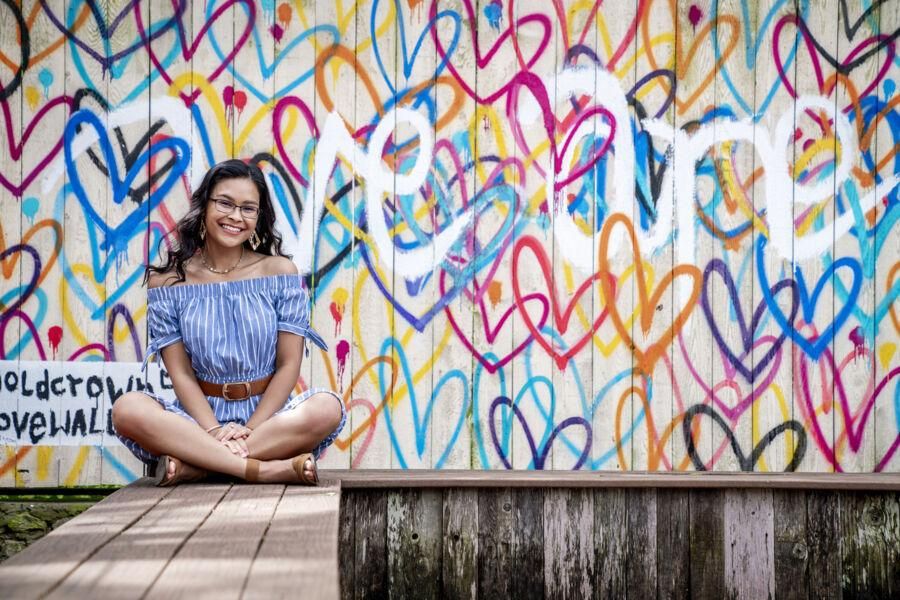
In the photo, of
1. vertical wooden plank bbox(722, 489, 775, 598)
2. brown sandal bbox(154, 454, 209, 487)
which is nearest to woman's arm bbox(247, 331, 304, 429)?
brown sandal bbox(154, 454, 209, 487)

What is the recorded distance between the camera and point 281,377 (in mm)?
2914

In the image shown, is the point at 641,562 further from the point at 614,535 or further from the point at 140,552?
the point at 140,552

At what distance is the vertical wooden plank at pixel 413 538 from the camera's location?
3.29 meters

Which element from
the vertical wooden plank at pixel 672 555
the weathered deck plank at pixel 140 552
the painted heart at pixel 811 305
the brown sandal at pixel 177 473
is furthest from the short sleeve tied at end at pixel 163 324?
the painted heart at pixel 811 305

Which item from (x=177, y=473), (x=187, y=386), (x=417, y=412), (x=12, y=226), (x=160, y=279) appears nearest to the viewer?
(x=177, y=473)

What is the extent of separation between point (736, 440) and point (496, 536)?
3.69ft

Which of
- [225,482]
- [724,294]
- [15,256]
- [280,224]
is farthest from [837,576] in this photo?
[15,256]

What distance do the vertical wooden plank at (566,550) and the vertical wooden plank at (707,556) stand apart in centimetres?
37

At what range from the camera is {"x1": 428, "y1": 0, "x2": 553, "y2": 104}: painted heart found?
371cm

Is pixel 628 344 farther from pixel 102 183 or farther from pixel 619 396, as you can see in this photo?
pixel 102 183

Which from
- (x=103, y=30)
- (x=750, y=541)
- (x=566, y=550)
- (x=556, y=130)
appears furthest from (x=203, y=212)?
(x=750, y=541)

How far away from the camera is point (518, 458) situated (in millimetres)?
3721

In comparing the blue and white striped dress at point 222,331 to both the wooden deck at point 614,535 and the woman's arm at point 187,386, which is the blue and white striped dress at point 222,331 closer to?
the woman's arm at point 187,386

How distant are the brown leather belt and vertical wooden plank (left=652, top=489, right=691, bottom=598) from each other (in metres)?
1.47
